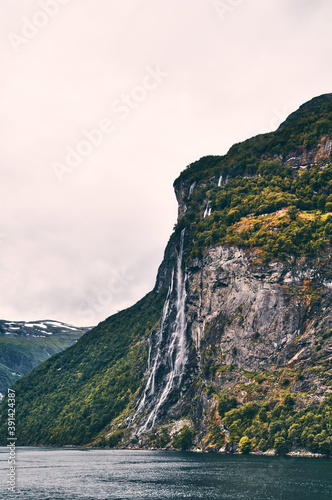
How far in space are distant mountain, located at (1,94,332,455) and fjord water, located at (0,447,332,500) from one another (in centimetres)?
1881

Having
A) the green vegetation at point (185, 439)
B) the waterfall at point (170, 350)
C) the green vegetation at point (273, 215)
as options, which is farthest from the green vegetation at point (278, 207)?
the green vegetation at point (185, 439)

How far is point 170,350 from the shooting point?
176250 mm

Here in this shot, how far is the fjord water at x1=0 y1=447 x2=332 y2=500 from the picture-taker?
65.0 metres

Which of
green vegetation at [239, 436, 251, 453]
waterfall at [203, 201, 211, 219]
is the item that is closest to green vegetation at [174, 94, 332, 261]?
waterfall at [203, 201, 211, 219]

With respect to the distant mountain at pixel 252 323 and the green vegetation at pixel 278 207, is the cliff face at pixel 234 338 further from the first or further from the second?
the green vegetation at pixel 278 207

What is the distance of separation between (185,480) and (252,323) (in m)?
68.8

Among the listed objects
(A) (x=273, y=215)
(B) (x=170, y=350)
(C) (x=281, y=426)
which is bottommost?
(C) (x=281, y=426)

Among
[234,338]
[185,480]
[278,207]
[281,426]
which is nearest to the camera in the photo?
[185,480]

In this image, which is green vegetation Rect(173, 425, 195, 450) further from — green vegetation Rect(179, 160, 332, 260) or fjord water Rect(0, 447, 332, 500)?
green vegetation Rect(179, 160, 332, 260)

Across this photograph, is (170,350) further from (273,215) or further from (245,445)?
(245,445)

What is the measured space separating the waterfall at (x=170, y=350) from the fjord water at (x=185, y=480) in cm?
6336

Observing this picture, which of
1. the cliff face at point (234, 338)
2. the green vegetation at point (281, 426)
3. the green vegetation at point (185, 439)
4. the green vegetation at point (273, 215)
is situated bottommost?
the green vegetation at point (185, 439)

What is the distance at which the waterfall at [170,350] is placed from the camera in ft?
554

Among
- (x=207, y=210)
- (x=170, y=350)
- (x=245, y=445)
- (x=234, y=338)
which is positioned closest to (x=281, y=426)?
(x=245, y=445)
